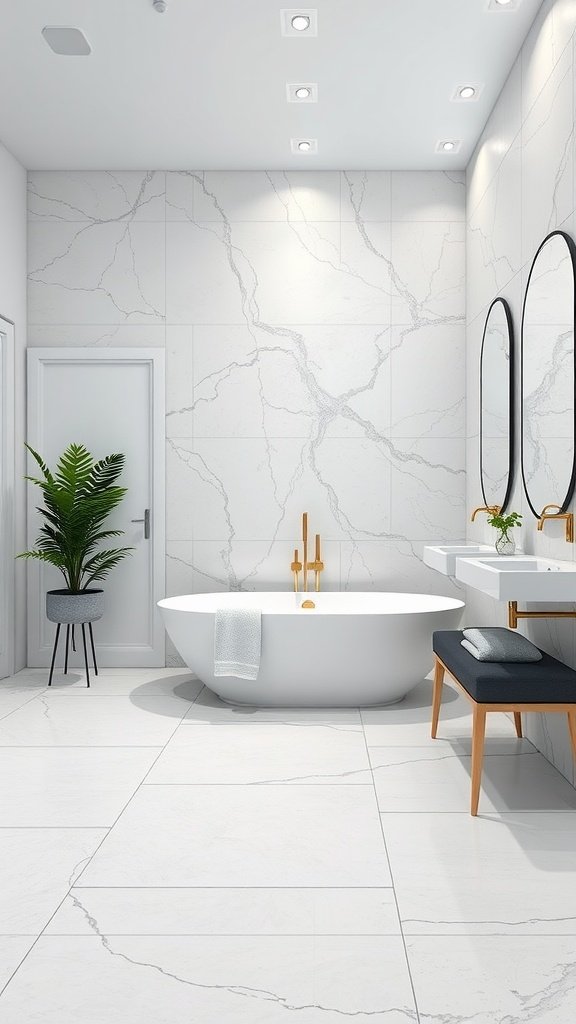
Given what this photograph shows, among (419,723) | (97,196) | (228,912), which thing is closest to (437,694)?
(419,723)

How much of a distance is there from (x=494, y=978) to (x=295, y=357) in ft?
12.7

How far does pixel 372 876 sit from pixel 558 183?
2546mm

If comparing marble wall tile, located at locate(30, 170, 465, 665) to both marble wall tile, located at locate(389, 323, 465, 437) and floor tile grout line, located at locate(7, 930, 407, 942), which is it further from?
floor tile grout line, located at locate(7, 930, 407, 942)

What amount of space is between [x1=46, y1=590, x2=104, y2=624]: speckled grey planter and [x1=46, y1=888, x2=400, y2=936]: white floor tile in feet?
8.26

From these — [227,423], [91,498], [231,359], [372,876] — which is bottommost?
[372,876]

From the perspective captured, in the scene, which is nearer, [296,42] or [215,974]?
[215,974]

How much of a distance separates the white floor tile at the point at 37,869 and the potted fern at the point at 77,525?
2.11 metres

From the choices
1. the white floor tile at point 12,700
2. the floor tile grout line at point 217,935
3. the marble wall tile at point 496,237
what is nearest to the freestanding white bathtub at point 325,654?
the white floor tile at point 12,700

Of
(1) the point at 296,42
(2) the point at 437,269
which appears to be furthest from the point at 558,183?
(2) the point at 437,269

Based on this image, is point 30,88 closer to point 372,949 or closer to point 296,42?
point 296,42

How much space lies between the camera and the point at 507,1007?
1707 mm

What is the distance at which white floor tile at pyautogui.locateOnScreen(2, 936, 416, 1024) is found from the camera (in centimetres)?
168

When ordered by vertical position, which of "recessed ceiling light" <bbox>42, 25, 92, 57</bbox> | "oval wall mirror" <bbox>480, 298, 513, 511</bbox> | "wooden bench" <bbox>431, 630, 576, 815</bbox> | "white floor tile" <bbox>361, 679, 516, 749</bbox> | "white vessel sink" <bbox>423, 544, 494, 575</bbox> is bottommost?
"white floor tile" <bbox>361, 679, 516, 749</bbox>

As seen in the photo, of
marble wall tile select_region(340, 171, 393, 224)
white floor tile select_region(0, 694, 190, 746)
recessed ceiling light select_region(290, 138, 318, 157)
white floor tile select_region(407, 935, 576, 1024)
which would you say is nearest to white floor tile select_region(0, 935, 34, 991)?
white floor tile select_region(407, 935, 576, 1024)
